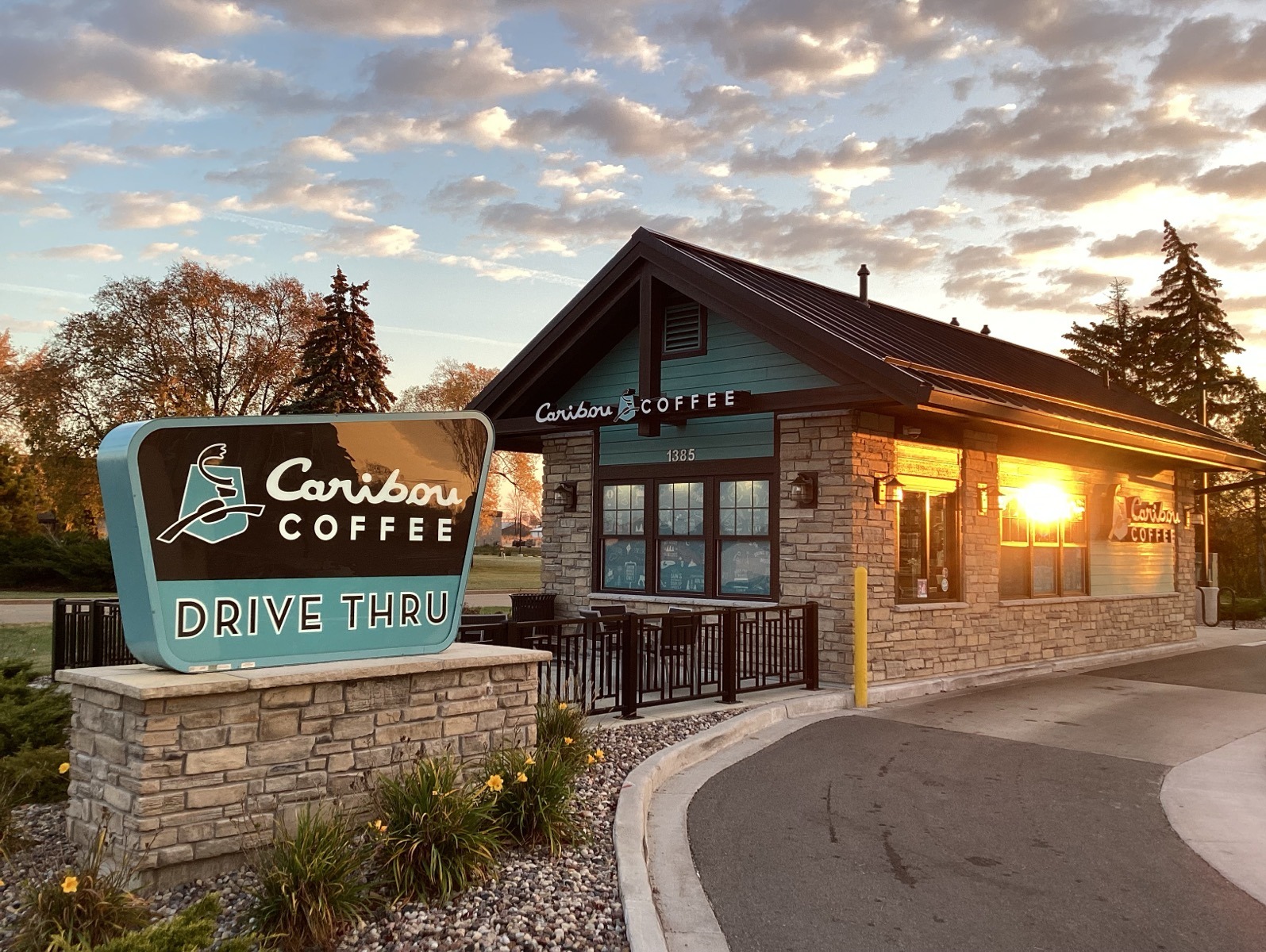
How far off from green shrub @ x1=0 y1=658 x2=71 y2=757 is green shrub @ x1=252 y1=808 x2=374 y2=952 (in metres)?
3.65

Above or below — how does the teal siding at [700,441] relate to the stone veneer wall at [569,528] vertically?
above

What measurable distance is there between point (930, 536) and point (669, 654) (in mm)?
5142

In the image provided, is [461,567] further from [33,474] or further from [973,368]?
[33,474]

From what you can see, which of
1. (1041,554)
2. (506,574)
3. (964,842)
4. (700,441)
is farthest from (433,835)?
(506,574)

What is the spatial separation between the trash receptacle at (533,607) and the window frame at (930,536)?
18.8ft

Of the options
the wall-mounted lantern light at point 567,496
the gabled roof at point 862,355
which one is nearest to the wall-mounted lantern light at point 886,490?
the gabled roof at point 862,355

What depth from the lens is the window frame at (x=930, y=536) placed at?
43.5ft

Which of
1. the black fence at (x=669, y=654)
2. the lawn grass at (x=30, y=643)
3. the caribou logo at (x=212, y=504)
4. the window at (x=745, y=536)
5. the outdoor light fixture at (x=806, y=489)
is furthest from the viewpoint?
the lawn grass at (x=30, y=643)

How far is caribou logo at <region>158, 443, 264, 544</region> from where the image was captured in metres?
5.79

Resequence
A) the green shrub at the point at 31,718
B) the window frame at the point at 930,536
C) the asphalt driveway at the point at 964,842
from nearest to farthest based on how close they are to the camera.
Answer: the asphalt driveway at the point at 964,842 → the green shrub at the point at 31,718 → the window frame at the point at 930,536

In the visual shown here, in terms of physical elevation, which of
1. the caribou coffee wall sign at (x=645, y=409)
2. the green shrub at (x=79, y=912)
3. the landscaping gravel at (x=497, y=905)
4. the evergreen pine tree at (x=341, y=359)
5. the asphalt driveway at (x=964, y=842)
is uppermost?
the evergreen pine tree at (x=341, y=359)

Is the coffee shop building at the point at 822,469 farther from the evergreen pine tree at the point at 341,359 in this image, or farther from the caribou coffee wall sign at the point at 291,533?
the evergreen pine tree at the point at 341,359

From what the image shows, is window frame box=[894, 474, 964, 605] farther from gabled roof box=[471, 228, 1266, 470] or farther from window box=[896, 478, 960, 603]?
gabled roof box=[471, 228, 1266, 470]

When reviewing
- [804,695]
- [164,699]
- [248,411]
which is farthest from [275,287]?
[164,699]
